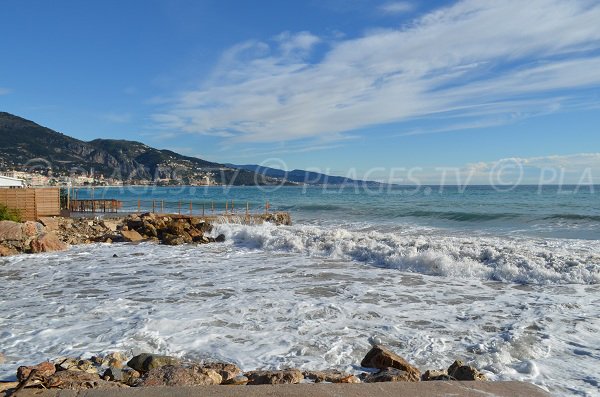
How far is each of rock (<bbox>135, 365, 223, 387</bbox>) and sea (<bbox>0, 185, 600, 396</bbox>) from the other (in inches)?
42.5

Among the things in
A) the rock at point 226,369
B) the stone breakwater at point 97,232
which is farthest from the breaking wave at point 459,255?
the rock at point 226,369

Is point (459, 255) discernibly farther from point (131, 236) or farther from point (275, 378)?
point (131, 236)

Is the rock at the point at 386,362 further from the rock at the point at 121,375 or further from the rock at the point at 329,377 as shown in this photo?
the rock at the point at 121,375

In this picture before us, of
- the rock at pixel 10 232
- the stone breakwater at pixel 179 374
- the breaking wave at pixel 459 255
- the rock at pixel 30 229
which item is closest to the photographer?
the stone breakwater at pixel 179 374

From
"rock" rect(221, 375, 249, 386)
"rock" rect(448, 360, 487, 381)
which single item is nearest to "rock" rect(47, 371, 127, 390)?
"rock" rect(221, 375, 249, 386)

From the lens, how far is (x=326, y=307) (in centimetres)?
956

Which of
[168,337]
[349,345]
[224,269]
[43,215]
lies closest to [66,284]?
[224,269]

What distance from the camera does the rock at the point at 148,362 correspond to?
5875mm

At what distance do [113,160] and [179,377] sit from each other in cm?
17331

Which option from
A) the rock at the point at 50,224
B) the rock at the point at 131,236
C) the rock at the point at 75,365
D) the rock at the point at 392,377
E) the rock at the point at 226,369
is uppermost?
the rock at the point at 392,377

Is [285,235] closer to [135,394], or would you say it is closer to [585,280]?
[585,280]

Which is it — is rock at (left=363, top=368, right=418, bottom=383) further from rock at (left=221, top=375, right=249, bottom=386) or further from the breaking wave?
the breaking wave

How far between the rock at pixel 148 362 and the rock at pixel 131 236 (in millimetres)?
18672

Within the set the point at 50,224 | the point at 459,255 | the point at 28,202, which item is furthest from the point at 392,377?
the point at 28,202
